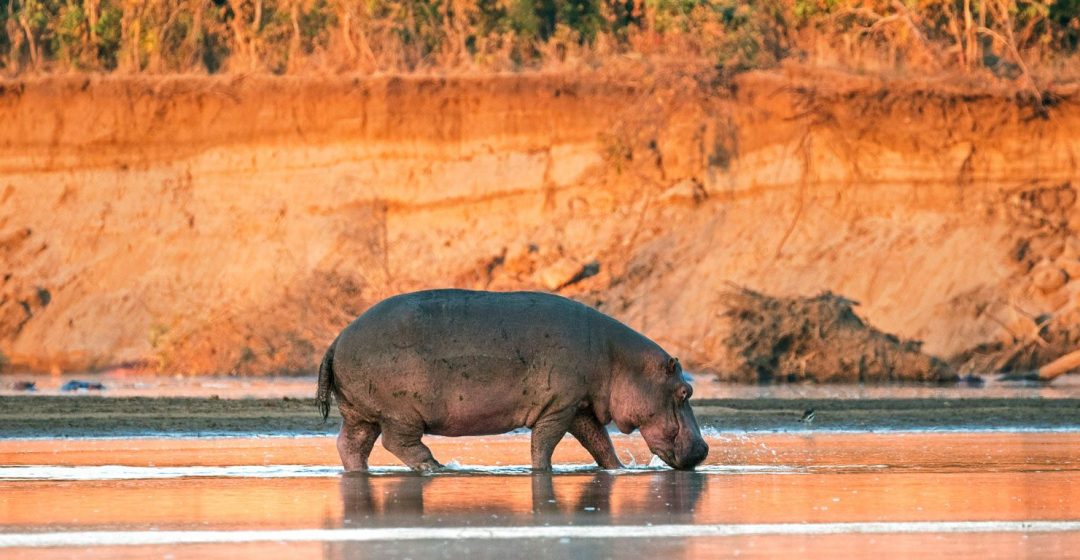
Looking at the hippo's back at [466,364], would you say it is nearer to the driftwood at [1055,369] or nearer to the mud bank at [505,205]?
the driftwood at [1055,369]

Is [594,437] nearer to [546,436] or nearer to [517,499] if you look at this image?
[546,436]

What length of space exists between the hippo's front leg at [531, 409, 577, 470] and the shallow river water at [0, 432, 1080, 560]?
13 cm

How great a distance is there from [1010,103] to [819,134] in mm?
3394

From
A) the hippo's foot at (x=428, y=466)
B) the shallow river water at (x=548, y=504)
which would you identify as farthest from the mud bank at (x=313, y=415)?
the hippo's foot at (x=428, y=466)

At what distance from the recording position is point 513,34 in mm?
36625

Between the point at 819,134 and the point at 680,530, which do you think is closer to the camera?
the point at 680,530

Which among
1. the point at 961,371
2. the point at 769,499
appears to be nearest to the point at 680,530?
the point at 769,499

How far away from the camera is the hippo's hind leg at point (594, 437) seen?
13.2 metres

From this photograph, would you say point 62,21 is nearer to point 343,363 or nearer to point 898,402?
point 898,402

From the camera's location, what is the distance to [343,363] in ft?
42.9

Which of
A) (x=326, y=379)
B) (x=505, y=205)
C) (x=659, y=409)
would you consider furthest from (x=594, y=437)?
(x=505, y=205)

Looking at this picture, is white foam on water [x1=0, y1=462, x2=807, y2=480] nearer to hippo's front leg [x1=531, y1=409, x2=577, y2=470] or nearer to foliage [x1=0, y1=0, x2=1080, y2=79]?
hippo's front leg [x1=531, y1=409, x2=577, y2=470]

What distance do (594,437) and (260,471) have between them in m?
2.36

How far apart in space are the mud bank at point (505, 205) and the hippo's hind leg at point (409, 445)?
17.7m
